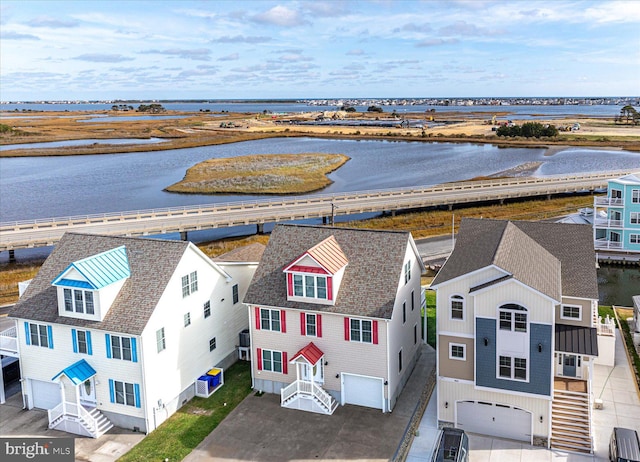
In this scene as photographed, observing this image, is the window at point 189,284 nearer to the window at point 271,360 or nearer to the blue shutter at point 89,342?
the blue shutter at point 89,342

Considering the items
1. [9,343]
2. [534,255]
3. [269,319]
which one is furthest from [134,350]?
[534,255]

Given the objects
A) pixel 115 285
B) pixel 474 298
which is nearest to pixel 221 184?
pixel 115 285

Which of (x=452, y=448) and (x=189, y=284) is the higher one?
(x=189, y=284)

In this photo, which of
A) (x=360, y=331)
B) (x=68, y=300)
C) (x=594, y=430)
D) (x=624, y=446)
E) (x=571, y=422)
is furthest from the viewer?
(x=68, y=300)

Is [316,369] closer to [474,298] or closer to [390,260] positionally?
[390,260]

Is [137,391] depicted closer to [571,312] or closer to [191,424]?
[191,424]
